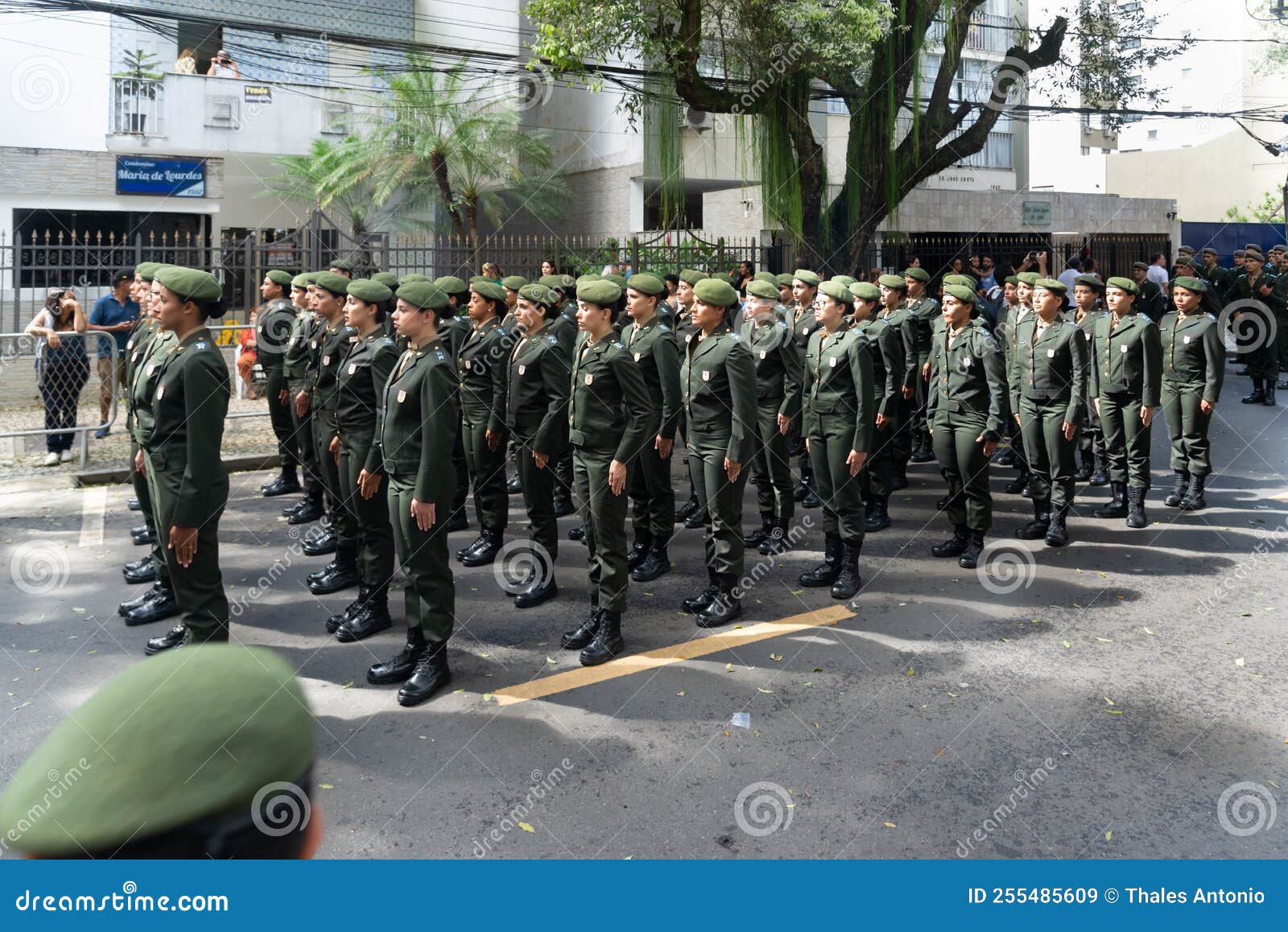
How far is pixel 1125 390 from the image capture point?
9.71 meters

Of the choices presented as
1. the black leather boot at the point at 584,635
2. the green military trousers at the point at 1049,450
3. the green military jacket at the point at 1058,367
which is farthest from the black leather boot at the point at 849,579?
the green military jacket at the point at 1058,367

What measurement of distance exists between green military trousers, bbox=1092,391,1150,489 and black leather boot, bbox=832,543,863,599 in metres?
3.33

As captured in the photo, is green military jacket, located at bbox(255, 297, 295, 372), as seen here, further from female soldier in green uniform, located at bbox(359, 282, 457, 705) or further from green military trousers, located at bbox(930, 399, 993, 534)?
green military trousers, located at bbox(930, 399, 993, 534)

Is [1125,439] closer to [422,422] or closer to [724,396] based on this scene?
[724,396]

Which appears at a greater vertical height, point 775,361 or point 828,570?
point 775,361

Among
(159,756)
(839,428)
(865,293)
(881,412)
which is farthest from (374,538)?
(159,756)

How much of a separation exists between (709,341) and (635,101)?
10449 mm

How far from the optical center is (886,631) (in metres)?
6.72

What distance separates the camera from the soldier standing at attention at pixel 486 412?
8.57 meters

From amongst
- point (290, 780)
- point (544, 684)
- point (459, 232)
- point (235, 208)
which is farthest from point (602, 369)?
point (235, 208)

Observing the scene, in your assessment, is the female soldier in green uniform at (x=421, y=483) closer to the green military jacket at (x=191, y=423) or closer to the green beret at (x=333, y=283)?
the green military jacket at (x=191, y=423)

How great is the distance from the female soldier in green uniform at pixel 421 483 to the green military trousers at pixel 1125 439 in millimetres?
6301

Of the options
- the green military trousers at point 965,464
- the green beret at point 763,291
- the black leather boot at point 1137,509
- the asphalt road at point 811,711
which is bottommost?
the asphalt road at point 811,711

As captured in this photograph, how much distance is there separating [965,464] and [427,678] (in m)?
4.51
